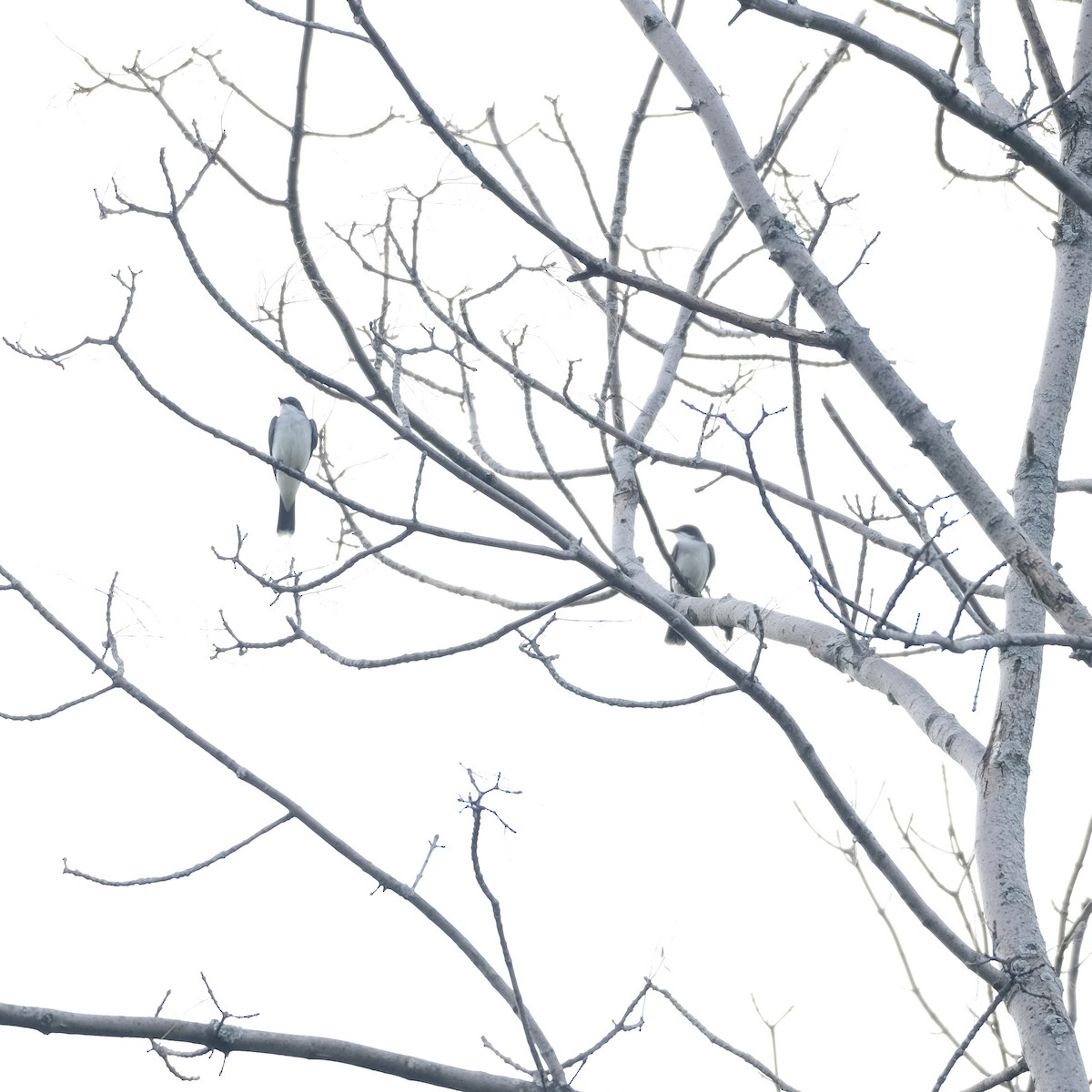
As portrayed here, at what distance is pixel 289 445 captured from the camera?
10.0 metres

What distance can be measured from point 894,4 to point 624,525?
1877mm

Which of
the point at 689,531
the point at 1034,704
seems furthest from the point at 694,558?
the point at 1034,704

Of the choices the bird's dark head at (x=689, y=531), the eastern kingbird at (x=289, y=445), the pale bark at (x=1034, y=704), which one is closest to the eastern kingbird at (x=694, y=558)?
the bird's dark head at (x=689, y=531)

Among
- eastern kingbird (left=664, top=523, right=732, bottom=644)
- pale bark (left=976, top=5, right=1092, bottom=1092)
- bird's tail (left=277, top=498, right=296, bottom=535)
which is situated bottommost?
pale bark (left=976, top=5, right=1092, bottom=1092)

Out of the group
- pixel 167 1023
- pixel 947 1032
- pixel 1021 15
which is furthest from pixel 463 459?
pixel 947 1032

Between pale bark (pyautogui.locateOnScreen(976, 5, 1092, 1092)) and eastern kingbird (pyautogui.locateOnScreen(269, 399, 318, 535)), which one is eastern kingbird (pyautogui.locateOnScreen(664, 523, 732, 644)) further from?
pale bark (pyautogui.locateOnScreen(976, 5, 1092, 1092))

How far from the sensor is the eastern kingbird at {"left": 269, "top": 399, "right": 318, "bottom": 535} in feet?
32.8

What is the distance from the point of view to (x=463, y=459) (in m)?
3.40

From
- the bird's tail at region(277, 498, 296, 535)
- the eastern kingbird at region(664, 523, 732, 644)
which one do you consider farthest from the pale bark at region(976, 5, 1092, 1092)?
the bird's tail at region(277, 498, 296, 535)

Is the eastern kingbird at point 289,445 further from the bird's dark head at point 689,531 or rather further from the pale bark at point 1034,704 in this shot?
the pale bark at point 1034,704

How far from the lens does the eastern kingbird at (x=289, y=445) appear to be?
10008mm

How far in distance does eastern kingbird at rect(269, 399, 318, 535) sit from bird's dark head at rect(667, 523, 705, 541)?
2.99m

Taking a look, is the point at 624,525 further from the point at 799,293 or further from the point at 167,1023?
the point at 167,1023

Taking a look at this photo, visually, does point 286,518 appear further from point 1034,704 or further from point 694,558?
point 1034,704
